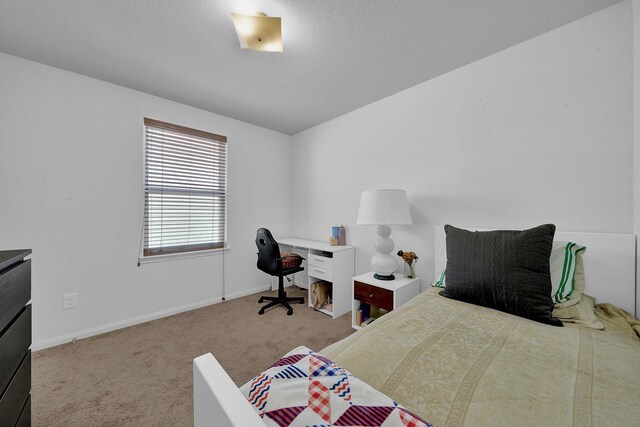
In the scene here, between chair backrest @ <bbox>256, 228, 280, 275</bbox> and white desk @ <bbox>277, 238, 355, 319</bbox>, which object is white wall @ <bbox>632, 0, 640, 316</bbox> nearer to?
white desk @ <bbox>277, 238, 355, 319</bbox>

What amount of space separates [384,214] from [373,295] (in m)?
0.74

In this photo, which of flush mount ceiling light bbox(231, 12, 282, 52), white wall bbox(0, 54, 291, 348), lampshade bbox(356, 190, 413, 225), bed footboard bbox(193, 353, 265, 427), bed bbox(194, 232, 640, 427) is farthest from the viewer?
lampshade bbox(356, 190, 413, 225)

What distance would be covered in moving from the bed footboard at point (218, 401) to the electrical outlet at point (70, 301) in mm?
2430

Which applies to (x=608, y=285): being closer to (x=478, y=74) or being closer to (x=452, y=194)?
(x=452, y=194)

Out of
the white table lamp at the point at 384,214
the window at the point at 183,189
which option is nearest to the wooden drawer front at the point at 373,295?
the white table lamp at the point at 384,214

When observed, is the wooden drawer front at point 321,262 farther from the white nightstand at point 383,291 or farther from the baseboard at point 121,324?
the baseboard at point 121,324

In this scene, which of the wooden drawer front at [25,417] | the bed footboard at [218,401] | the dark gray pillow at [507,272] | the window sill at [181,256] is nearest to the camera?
the bed footboard at [218,401]

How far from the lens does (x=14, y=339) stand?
982 millimetres

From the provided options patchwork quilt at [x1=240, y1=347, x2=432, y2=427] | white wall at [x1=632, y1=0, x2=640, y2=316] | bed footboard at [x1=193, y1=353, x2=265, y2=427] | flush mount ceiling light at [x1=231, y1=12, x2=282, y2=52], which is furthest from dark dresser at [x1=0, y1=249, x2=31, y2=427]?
white wall at [x1=632, y1=0, x2=640, y2=316]

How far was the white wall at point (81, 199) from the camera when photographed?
1969mm

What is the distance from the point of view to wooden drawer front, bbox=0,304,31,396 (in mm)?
893

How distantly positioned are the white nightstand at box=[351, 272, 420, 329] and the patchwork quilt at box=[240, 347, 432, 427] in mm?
1474

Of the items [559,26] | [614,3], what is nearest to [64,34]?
[559,26]

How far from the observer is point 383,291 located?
2092 mm
